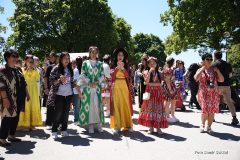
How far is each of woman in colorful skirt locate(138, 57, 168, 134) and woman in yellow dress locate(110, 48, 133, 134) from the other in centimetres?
41

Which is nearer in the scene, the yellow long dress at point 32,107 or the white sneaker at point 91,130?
the white sneaker at point 91,130

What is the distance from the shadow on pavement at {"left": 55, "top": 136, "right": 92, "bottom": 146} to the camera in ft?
25.6

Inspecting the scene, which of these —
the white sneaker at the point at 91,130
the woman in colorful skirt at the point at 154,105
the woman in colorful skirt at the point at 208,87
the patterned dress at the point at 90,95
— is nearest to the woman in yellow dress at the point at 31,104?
the patterned dress at the point at 90,95

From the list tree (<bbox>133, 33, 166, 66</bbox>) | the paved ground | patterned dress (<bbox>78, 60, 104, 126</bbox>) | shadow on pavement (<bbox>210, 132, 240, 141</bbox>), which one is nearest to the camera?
the paved ground

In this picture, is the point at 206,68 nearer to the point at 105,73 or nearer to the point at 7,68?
the point at 105,73

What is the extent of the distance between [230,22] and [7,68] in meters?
23.4

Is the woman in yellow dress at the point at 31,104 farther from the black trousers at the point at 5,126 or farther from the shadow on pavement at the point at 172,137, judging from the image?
the shadow on pavement at the point at 172,137

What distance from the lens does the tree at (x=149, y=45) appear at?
A: 3789 inches

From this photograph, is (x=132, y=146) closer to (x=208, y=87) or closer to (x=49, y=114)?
(x=208, y=87)

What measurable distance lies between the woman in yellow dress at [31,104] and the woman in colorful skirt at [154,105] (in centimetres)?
280

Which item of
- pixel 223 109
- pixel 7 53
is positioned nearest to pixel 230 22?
pixel 223 109

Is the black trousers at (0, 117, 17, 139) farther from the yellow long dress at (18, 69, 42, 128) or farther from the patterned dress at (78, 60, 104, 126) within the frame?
the patterned dress at (78, 60, 104, 126)

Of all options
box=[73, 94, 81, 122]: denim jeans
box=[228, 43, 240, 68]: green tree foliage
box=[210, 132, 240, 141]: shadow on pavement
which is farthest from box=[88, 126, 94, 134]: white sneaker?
box=[228, 43, 240, 68]: green tree foliage

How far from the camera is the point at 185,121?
37.0 feet
